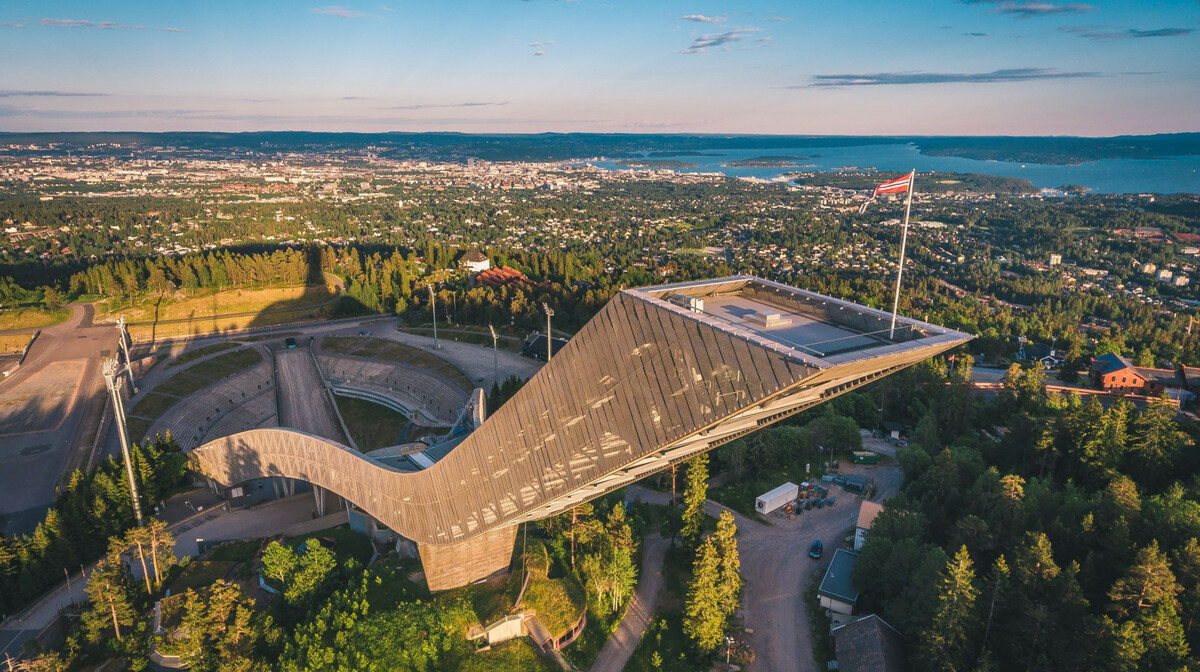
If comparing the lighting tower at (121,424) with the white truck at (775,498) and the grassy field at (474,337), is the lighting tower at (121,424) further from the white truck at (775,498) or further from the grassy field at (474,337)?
the white truck at (775,498)

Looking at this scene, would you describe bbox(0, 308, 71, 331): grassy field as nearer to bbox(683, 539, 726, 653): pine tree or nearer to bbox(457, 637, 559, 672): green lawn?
bbox(457, 637, 559, 672): green lawn

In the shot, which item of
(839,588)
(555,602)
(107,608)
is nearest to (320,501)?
(107,608)

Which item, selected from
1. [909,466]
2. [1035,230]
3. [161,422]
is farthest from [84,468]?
[1035,230]

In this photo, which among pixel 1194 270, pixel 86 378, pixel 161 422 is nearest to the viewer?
pixel 161 422

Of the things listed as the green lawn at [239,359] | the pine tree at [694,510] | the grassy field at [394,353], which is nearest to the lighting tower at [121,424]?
the grassy field at [394,353]

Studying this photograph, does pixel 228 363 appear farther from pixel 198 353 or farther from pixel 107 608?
pixel 107 608

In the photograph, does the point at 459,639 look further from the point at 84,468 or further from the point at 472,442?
the point at 84,468
